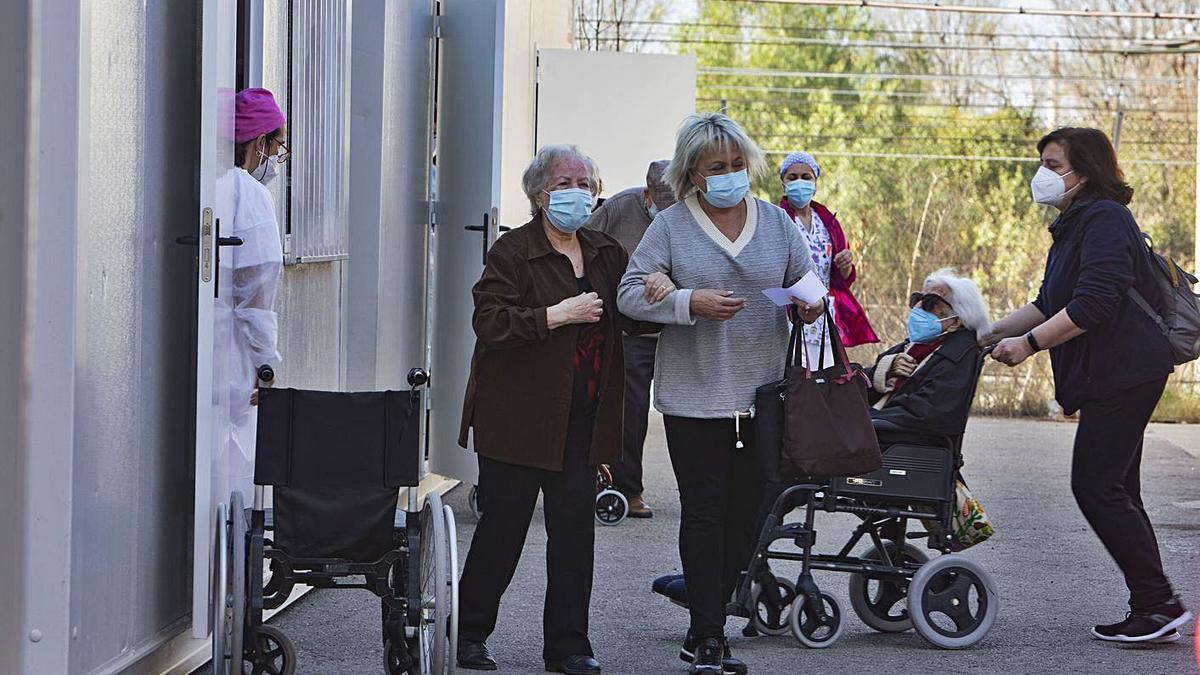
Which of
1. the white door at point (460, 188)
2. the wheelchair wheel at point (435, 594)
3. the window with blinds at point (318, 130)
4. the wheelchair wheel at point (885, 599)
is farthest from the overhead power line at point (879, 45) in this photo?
the wheelchair wheel at point (435, 594)

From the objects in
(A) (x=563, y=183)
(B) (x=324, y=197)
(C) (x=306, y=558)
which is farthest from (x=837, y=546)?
(C) (x=306, y=558)

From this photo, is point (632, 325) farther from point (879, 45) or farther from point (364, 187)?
point (879, 45)

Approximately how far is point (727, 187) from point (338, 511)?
61.5 inches

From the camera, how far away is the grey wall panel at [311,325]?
6.74 meters

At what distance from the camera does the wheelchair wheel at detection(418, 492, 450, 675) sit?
4648 millimetres

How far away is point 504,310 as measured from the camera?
522 cm

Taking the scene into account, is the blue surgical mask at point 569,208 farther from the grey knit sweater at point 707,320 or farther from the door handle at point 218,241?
the door handle at point 218,241

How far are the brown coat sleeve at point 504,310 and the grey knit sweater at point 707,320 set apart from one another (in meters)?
0.31

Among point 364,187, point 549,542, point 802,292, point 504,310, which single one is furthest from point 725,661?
point 364,187

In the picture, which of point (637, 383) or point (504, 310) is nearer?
point (504, 310)

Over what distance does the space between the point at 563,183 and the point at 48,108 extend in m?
1.83

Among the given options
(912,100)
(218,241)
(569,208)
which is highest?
(912,100)

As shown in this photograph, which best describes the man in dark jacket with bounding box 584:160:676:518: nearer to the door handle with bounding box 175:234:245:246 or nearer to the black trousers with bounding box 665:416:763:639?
the black trousers with bounding box 665:416:763:639

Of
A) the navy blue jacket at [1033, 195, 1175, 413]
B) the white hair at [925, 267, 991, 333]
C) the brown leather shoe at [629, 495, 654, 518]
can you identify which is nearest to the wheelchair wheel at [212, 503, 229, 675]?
the white hair at [925, 267, 991, 333]
